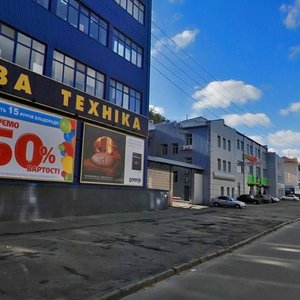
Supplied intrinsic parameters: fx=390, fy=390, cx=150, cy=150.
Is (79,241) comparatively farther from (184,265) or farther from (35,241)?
(184,265)

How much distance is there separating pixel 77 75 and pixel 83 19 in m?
3.97

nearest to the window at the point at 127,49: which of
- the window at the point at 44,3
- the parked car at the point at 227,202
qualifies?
the window at the point at 44,3

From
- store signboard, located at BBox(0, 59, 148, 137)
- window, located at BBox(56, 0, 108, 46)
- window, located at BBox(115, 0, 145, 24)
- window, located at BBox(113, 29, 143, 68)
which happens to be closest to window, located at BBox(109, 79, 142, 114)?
store signboard, located at BBox(0, 59, 148, 137)

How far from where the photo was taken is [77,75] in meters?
24.2

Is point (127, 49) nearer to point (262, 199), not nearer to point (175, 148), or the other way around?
point (175, 148)

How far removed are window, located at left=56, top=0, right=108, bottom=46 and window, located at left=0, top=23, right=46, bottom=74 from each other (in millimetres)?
3114

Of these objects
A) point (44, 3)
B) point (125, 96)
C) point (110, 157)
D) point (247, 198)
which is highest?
point (44, 3)

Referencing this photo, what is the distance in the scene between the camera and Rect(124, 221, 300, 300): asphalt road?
23.0 feet

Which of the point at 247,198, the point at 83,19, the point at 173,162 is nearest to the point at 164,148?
the point at 173,162

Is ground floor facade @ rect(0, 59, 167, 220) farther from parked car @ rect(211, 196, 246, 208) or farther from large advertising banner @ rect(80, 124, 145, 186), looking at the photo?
parked car @ rect(211, 196, 246, 208)

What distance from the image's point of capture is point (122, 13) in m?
29.4

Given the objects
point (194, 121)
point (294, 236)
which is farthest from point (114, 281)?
point (194, 121)

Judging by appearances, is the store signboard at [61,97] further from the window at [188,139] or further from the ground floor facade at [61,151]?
the window at [188,139]

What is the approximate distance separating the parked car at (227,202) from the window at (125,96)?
69.9 feet
